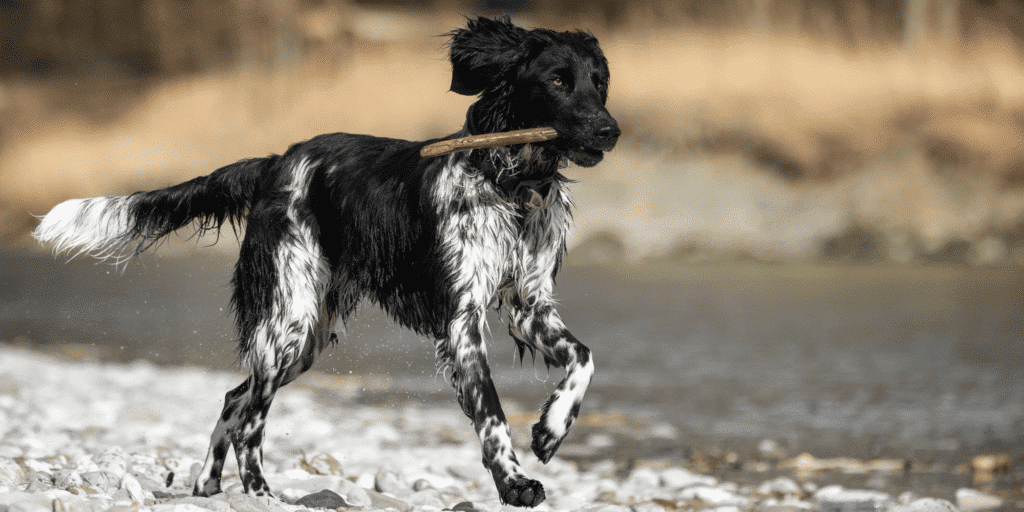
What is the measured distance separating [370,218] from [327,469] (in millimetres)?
2510

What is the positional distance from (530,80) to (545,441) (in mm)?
1514

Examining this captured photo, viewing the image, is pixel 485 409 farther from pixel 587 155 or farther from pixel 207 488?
pixel 207 488

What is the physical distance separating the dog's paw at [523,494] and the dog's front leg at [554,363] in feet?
0.82

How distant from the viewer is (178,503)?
143 inches

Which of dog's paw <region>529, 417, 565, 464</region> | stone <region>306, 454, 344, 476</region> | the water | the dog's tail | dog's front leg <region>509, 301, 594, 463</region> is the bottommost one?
the water

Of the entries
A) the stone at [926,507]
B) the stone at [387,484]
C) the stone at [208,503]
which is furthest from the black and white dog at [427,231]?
the stone at [926,507]

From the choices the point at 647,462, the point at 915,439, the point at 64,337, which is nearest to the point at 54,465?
the point at 647,462

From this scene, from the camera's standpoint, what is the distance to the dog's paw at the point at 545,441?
368cm

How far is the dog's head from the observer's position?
375 centimetres

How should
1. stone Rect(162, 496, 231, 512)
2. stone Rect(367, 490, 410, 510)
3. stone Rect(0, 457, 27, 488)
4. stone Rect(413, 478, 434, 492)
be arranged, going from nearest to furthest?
stone Rect(162, 496, 231, 512) → stone Rect(0, 457, 27, 488) → stone Rect(367, 490, 410, 510) → stone Rect(413, 478, 434, 492)

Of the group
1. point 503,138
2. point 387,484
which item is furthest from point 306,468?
point 503,138

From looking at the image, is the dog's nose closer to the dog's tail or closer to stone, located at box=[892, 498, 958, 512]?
the dog's tail

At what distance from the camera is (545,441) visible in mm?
3682

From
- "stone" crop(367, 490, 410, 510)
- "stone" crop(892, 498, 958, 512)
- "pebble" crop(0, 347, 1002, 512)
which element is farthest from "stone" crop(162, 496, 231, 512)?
"stone" crop(892, 498, 958, 512)
